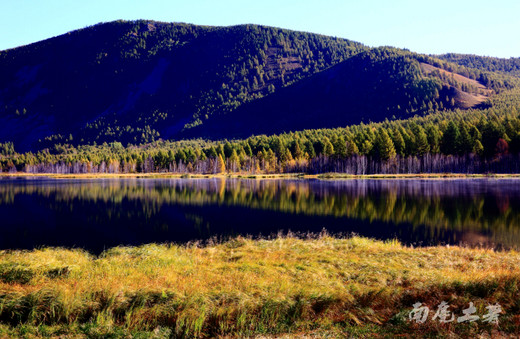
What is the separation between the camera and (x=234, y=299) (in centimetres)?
1267

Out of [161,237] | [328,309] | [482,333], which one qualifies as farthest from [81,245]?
[482,333]

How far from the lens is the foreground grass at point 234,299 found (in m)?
11.1

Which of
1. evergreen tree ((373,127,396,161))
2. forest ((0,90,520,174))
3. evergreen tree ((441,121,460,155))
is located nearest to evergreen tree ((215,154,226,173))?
forest ((0,90,520,174))

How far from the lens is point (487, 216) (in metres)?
40.9

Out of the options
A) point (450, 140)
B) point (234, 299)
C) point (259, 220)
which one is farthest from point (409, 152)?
point (234, 299)

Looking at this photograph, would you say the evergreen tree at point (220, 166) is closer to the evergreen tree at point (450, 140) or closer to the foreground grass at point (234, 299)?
the evergreen tree at point (450, 140)

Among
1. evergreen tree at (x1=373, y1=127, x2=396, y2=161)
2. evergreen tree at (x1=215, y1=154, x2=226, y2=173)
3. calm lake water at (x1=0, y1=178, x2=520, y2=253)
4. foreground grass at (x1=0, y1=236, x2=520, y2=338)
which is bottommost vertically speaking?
calm lake water at (x1=0, y1=178, x2=520, y2=253)

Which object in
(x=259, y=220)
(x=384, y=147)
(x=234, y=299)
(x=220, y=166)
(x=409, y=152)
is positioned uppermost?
(x=384, y=147)

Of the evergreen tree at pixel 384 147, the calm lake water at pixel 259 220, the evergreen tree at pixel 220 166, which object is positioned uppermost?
the evergreen tree at pixel 384 147

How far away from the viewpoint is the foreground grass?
11.1 metres

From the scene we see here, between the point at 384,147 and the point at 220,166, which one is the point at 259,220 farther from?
the point at 220,166

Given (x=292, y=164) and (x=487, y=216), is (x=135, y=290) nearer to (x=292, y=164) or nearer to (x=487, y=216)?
(x=487, y=216)

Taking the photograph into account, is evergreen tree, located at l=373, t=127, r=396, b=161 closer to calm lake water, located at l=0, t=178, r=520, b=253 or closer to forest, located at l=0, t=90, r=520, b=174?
forest, located at l=0, t=90, r=520, b=174

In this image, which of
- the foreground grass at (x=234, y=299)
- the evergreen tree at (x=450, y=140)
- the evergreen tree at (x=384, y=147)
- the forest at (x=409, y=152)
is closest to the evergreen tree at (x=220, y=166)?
the forest at (x=409, y=152)
